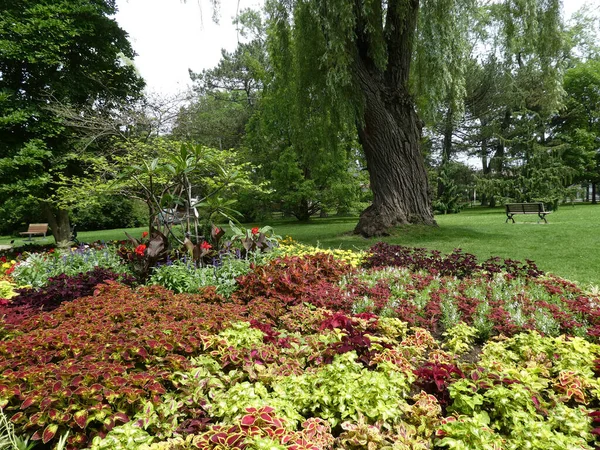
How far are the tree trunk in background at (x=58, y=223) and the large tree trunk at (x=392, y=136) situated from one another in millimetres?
8927

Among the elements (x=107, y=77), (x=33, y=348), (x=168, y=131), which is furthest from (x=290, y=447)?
(x=107, y=77)

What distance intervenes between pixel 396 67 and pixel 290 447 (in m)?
9.46

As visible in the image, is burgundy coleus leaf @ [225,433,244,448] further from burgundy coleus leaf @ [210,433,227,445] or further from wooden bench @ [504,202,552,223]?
wooden bench @ [504,202,552,223]

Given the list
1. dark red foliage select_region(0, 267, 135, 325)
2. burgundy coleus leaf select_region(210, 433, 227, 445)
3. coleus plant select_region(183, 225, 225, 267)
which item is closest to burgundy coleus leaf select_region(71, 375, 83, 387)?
burgundy coleus leaf select_region(210, 433, 227, 445)

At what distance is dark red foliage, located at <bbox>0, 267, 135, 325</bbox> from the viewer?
291cm

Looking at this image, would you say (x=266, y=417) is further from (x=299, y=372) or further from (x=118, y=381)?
(x=118, y=381)

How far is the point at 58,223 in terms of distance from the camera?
10922 millimetres

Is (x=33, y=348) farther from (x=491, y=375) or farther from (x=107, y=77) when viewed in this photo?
(x=107, y=77)

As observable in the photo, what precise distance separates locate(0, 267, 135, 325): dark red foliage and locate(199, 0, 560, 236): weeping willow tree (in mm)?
6247

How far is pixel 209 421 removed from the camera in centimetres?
183

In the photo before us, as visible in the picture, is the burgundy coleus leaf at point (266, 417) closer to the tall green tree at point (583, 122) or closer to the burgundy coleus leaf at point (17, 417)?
the burgundy coleus leaf at point (17, 417)

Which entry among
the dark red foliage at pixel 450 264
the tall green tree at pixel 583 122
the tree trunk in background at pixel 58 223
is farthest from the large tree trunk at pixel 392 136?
the tall green tree at pixel 583 122

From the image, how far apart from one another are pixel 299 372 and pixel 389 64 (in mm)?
8858

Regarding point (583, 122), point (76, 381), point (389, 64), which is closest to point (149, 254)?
point (76, 381)
